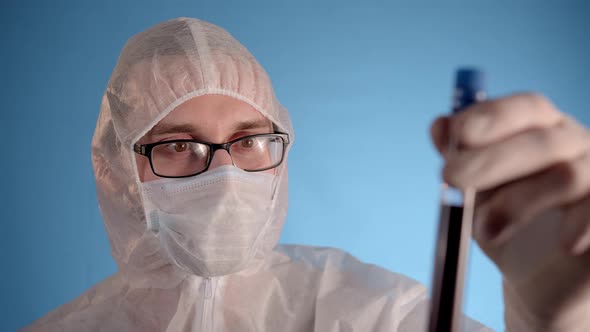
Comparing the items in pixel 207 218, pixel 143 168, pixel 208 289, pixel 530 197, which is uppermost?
pixel 530 197

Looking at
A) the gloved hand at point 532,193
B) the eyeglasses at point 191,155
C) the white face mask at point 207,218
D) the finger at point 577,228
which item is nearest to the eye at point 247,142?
the eyeglasses at point 191,155

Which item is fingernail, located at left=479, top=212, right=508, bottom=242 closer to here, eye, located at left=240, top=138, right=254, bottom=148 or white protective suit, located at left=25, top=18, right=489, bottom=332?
white protective suit, located at left=25, top=18, right=489, bottom=332

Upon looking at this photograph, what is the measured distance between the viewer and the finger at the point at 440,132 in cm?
65

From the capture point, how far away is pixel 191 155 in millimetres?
1371

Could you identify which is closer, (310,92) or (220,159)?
(220,159)

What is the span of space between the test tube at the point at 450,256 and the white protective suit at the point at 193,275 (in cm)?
69

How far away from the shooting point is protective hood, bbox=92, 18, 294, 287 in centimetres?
135

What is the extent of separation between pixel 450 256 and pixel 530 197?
154 mm

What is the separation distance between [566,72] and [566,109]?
195 millimetres

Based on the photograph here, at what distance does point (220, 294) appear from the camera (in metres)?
1.43

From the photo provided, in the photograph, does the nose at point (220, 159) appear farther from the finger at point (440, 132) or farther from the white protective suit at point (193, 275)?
the finger at point (440, 132)

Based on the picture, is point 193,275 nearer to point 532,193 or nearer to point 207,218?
point 207,218

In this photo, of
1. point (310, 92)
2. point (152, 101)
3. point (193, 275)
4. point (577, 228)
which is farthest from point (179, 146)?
point (310, 92)

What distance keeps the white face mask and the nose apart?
21mm
